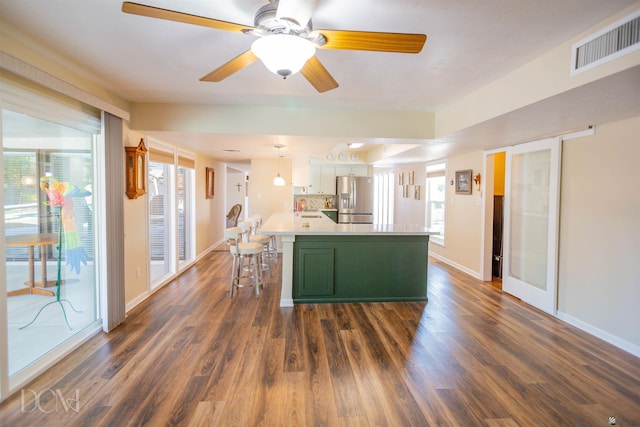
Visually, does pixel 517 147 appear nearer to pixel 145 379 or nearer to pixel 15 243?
pixel 145 379

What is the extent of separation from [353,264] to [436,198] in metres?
3.85

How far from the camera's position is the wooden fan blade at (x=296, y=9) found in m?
1.27

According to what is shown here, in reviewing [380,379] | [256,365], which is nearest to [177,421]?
[256,365]

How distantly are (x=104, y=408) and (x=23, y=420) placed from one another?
43 centimetres

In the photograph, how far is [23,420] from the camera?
190cm

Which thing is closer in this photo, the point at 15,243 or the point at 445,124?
the point at 15,243

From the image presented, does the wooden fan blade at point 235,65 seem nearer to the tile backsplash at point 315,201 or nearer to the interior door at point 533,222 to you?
the interior door at point 533,222

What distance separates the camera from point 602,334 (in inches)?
121

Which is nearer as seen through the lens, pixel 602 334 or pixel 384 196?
pixel 602 334

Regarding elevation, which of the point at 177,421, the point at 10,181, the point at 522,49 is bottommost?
the point at 177,421

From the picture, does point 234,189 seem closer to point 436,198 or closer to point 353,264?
point 436,198

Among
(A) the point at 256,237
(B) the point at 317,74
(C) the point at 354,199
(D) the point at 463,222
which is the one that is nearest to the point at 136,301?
(A) the point at 256,237

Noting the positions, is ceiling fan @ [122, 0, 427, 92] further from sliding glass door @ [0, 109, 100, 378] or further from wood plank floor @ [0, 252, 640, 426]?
wood plank floor @ [0, 252, 640, 426]

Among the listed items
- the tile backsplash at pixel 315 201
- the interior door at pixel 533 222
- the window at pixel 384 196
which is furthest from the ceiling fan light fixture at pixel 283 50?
the window at pixel 384 196
